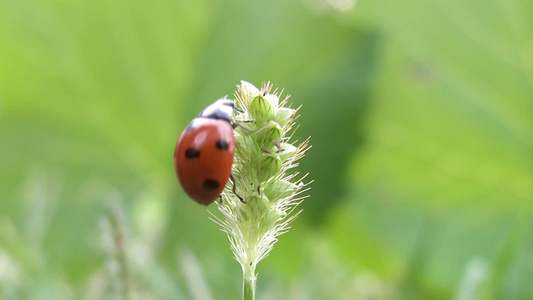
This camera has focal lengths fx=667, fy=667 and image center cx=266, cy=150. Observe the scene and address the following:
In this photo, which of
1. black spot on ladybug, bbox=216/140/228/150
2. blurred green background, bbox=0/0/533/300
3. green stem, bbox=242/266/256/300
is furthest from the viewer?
blurred green background, bbox=0/0/533/300

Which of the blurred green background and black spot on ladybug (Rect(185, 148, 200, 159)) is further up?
the blurred green background

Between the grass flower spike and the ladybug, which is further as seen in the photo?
the ladybug

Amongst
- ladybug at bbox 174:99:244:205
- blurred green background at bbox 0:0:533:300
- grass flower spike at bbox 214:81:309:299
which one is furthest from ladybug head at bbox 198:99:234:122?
blurred green background at bbox 0:0:533:300

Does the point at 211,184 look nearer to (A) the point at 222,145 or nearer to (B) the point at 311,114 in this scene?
(A) the point at 222,145

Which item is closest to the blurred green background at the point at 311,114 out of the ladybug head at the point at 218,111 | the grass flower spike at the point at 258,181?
the ladybug head at the point at 218,111

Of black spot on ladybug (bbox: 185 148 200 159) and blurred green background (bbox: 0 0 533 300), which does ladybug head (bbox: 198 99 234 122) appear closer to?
black spot on ladybug (bbox: 185 148 200 159)
